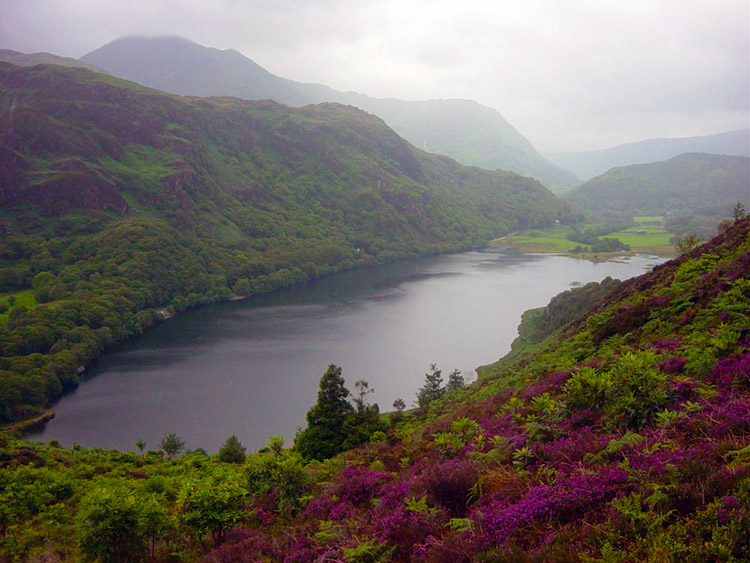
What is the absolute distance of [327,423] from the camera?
94.9ft

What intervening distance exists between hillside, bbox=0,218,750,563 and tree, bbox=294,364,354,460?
6.93 metres

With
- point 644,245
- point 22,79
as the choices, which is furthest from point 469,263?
point 22,79

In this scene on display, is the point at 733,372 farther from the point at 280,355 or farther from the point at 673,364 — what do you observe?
the point at 280,355

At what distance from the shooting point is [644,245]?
192 meters

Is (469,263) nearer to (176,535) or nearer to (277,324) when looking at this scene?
(277,324)

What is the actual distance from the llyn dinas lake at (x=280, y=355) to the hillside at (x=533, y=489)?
1454 inches

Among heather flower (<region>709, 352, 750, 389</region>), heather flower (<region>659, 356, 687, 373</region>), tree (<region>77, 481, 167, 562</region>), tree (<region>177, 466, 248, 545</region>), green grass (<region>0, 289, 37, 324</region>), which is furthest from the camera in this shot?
green grass (<region>0, 289, 37, 324</region>)

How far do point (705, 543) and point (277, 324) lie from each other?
96299 mm

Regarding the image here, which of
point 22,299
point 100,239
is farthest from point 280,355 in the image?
point 100,239

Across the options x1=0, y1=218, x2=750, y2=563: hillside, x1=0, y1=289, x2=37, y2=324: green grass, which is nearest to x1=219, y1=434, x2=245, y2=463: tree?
x1=0, y1=218, x2=750, y2=563: hillside

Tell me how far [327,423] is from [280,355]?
51.4 m

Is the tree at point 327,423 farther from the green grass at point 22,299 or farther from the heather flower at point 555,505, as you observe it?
the green grass at point 22,299

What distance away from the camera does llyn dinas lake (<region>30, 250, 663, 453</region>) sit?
5656cm

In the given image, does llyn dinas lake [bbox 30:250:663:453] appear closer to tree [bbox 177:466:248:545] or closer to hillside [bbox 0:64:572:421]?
hillside [bbox 0:64:572:421]
